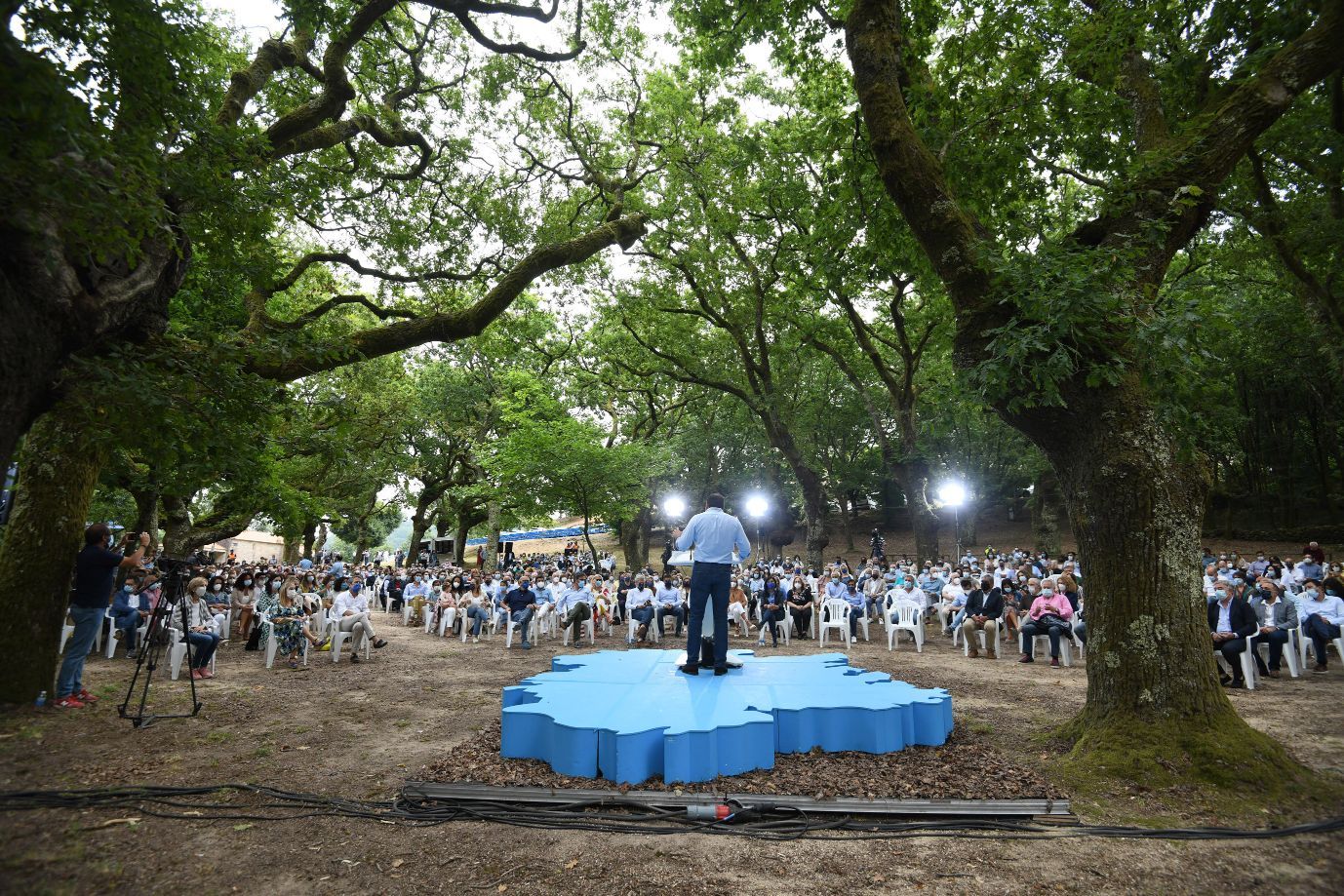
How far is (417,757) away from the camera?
15.2 feet

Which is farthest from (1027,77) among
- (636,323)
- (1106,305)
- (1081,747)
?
(636,323)

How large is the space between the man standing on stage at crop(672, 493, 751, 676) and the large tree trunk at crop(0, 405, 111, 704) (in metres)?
5.40

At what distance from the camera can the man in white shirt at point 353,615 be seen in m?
9.59

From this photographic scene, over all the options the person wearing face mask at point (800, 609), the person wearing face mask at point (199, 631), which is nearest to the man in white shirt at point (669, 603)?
the person wearing face mask at point (800, 609)

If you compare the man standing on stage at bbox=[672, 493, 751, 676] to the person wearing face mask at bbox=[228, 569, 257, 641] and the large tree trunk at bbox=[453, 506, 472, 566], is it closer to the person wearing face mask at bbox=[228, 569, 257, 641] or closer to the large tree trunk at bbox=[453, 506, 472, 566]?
the person wearing face mask at bbox=[228, 569, 257, 641]

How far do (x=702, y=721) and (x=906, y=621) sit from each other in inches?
329

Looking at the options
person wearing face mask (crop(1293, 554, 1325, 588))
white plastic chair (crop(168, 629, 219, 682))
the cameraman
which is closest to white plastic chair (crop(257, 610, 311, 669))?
white plastic chair (crop(168, 629, 219, 682))

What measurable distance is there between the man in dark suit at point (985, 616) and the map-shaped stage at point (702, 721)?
5.25 metres

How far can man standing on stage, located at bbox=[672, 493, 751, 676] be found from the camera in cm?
548

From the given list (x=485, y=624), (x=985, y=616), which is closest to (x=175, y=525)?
(x=485, y=624)

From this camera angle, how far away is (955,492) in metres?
28.5

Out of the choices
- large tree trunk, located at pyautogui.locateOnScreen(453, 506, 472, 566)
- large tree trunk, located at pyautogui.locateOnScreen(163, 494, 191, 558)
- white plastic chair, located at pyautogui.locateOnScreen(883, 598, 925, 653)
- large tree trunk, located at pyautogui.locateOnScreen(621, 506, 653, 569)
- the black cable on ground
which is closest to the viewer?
the black cable on ground

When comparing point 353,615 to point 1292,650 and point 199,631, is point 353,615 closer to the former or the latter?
point 199,631

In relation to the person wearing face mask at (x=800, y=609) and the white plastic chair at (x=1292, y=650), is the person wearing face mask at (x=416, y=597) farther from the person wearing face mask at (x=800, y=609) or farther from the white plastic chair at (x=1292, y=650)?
the white plastic chair at (x=1292, y=650)
